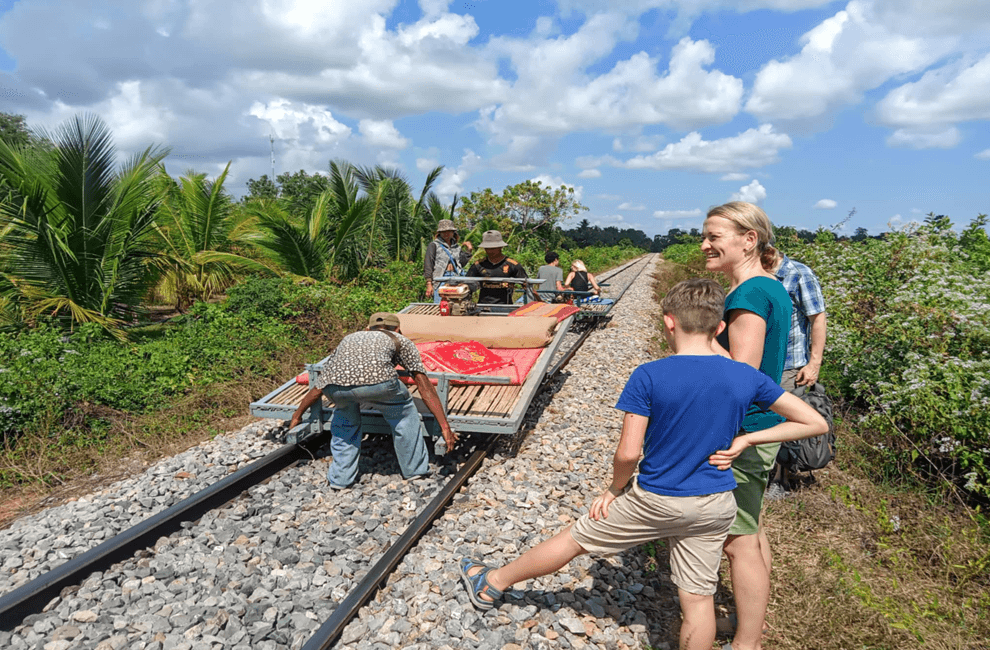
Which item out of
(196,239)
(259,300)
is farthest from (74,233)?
(196,239)

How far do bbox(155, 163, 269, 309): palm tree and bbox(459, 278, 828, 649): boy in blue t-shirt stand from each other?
1196cm

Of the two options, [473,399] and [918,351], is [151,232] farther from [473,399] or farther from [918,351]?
[918,351]

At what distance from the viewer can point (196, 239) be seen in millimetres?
13031

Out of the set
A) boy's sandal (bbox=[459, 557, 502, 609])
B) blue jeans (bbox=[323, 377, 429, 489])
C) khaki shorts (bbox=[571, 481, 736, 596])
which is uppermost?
khaki shorts (bbox=[571, 481, 736, 596])

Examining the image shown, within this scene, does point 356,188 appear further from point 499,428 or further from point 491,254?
point 499,428

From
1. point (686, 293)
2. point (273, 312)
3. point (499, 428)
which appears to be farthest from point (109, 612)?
point (273, 312)

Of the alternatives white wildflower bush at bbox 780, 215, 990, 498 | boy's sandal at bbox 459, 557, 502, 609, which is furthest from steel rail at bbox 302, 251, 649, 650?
white wildflower bush at bbox 780, 215, 990, 498

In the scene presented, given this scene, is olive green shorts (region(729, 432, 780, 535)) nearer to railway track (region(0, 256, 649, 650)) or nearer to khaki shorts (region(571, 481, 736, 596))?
khaki shorts (region(571, 481, 736, 596))

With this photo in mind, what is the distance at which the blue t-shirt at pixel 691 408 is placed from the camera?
7.63 ft

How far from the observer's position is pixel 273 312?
10000 mm

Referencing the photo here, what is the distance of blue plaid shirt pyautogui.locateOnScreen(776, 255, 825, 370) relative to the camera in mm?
3395

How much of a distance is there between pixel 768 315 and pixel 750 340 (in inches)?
6.8

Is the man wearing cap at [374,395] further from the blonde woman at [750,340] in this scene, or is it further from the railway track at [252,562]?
the blonde woman at [750,340]

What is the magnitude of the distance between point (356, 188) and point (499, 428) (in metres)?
12.4
